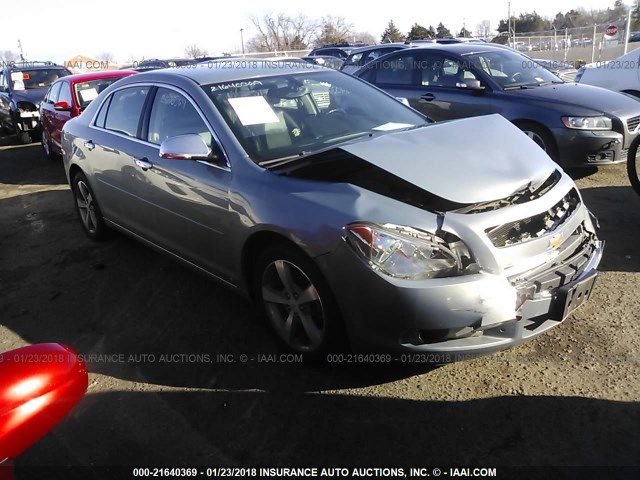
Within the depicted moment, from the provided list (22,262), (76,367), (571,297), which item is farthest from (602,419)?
(22,262)

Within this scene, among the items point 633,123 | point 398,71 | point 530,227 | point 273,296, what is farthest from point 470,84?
point 273,296

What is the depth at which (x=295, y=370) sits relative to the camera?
3170 mm

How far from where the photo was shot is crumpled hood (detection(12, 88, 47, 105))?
12172 millimetres

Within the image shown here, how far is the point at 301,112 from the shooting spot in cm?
379

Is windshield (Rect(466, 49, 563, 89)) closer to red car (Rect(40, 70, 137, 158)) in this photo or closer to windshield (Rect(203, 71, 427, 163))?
windshield (Rect(203, 71, 427, 163))

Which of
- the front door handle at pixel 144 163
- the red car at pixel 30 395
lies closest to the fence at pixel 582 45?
the front door handle at pixel 144 163

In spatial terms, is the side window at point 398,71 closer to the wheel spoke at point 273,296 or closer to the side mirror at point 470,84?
the side mirror at point 470,84

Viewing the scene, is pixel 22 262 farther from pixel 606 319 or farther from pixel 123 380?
pixel 606 319

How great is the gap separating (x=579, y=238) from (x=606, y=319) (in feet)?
2.38

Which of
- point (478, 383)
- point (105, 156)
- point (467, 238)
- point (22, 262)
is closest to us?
point (467, 238)

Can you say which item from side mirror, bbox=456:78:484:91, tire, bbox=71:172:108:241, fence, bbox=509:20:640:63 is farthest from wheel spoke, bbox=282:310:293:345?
fence, bbox=509:20:640:63

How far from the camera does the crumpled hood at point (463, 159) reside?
275cm

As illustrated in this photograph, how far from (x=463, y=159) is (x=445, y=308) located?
3.03 feet

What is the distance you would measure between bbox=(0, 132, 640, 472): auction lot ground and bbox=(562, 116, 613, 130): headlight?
85.0 inches
